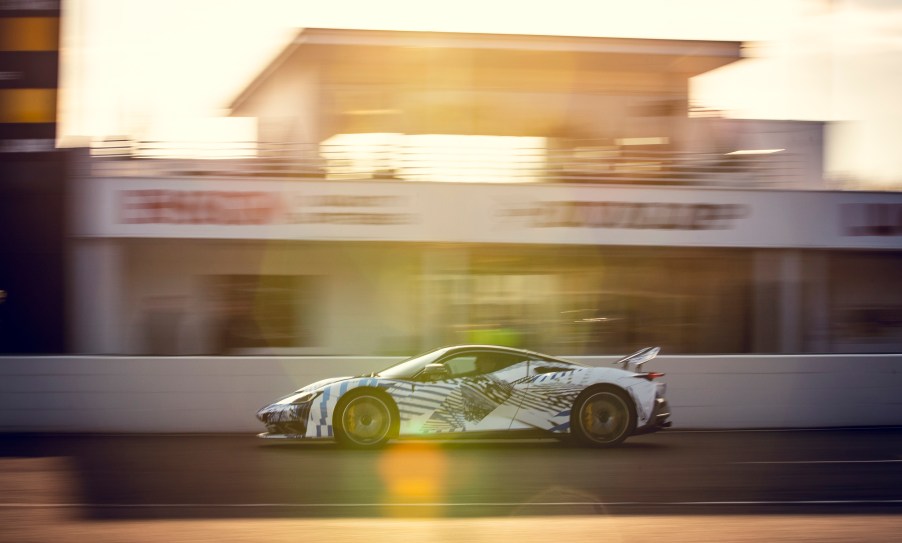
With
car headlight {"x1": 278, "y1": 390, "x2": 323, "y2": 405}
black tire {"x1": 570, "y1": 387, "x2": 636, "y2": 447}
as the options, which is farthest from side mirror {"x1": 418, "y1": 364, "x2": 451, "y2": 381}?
black tire {"x1": 570, "y1": 387, "x2": 636, "y2": 447}

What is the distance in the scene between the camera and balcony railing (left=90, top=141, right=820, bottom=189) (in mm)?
17703

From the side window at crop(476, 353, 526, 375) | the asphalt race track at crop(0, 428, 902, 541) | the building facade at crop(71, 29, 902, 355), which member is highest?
the building facade at crop(71, 29, 902, 355)

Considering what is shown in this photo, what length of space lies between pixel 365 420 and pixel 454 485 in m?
2.91

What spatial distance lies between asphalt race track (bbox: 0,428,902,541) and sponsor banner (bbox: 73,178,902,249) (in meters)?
5.18

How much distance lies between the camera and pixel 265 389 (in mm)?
14242

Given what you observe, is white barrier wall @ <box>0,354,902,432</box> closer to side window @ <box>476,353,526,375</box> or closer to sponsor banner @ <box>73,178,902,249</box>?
side window @ <box>476,353,526,375</box>

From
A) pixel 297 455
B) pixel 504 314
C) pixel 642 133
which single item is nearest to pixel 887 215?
pixel 642 133

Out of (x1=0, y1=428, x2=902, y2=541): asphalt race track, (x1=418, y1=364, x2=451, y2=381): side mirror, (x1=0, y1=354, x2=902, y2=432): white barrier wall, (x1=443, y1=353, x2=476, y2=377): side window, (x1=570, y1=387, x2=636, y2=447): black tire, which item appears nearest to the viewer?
(x1=0, y1=428, x2=902, y2=541): asphalt race track

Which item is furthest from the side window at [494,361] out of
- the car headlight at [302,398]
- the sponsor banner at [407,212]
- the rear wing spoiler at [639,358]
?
the sponsor banner at [407,212]

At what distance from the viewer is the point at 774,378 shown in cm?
1500

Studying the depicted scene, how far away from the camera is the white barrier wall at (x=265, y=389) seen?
544 inches

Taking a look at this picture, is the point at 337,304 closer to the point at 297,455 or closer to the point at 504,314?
the point at 504,314

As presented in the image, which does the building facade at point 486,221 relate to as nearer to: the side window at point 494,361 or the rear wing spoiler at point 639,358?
the rear wing spoiler at point 639,358

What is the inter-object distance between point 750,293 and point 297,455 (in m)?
11.1
